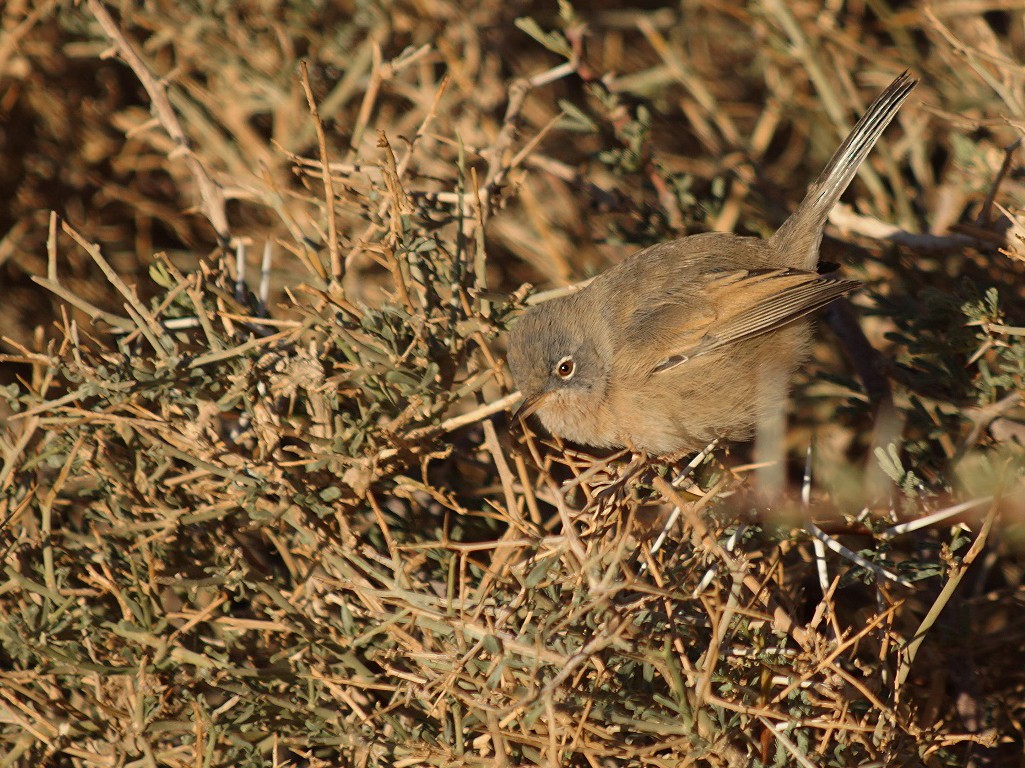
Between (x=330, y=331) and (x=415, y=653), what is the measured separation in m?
1.05

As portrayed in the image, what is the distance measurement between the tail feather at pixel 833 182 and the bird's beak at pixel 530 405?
1190 mm

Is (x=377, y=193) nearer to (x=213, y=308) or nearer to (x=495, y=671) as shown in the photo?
(x=213, y=308)

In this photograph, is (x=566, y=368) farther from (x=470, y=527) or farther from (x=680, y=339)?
(x=470, y=527)

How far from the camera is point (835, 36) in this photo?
176 inches

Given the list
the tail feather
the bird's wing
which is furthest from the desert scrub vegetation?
the bird's wing

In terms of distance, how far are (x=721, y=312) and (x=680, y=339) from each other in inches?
7.5

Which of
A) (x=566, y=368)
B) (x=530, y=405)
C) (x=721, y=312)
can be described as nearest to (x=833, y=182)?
(x=721, y=312)

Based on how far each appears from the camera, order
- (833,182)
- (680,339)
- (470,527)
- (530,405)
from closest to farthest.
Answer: (470,527)
(530,405)
(680,339)
(833,182)

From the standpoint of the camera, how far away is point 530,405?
3334 mm

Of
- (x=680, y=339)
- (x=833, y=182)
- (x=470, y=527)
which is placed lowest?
(x=470, y=527)

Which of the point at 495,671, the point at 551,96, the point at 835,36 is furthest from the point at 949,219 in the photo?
the point at 495,671

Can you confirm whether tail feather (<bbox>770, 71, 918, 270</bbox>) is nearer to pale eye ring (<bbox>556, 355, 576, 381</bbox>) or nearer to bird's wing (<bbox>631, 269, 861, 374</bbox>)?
bird's wing (<bbox>631, 269, 861, 374</bbox>)

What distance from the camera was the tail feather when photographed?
3656 millimetres

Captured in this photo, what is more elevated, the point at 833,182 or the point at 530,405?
the point at 833,182
